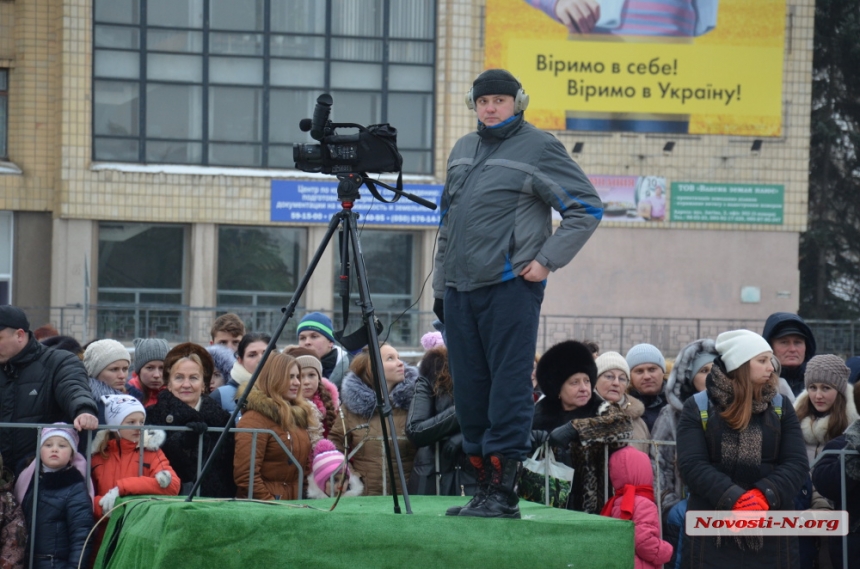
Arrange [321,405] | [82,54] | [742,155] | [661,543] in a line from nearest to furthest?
[661,543]
[321,405]
[82,54]
[742,155]

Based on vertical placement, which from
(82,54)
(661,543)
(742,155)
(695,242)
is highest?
(82,54)

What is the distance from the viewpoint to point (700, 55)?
2233cm

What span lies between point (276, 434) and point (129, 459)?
801 mm

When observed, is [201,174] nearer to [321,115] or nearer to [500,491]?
[321,115]

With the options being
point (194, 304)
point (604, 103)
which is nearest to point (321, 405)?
point (194, 304)

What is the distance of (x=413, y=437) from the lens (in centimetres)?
640

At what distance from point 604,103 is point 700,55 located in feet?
7.02

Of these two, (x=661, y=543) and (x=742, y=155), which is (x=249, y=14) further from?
(x=661, y=543)

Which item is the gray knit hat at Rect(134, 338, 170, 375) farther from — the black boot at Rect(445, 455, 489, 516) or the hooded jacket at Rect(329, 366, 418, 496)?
the black boot at Rect(445, 455, 489, 516)

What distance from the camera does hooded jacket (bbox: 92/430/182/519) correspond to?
5.97 meters

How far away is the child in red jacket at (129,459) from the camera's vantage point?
5938 millimetres

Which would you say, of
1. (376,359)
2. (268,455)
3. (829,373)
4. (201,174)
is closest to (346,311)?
(376,359)

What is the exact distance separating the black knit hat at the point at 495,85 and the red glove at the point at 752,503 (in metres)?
2.29

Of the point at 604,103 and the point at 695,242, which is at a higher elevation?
the point at 604,103
